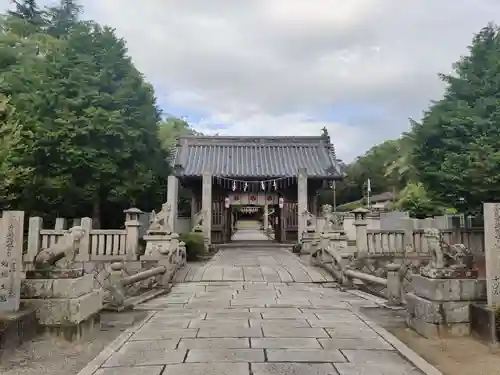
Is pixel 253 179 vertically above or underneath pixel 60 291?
above

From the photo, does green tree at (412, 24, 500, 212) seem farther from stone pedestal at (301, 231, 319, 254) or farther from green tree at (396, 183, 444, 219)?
green tree at (396, 183, 444, 219)

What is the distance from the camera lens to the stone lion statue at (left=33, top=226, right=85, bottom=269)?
603cm

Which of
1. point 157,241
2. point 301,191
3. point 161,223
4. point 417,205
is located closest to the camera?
point 157,241

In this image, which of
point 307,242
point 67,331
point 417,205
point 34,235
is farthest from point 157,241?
point 417,205

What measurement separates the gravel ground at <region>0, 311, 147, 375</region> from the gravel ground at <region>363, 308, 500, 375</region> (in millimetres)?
4133

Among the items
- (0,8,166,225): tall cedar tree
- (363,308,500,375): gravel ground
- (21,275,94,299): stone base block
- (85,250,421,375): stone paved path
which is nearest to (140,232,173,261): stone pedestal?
(85,250,421,375): stone paved path

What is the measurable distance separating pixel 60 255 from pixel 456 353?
5337 mm

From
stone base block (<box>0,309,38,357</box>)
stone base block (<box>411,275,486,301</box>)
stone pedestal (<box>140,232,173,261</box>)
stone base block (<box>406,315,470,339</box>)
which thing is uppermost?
stone pedestal (<box>140,232,173,261</box>)

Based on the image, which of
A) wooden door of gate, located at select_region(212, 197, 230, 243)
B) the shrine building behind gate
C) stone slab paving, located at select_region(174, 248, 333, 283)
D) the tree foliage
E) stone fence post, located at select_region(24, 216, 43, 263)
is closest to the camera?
stone slab paving, located at select_region(174, 248, 333, 283)

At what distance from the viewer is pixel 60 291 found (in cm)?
588

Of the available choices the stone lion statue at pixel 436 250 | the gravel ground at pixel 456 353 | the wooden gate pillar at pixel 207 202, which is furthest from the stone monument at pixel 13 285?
the wooden gate pillar at pixel 207 202

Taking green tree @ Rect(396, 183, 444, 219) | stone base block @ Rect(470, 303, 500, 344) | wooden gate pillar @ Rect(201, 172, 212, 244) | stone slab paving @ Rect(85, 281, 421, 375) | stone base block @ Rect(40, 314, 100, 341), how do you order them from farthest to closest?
green tree @ Rect(396, 183, 444, 219) < wooden gate pillar @ Rect(201, 172, 212, 244) < stone base block @ Rect(40, 314, 100, 341) < stone base block @ Rect(470, 303, 500, 344) < stone slab paving @ Rect(85, 281, 421, 375)

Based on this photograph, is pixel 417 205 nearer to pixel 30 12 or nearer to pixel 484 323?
pixel 484 323

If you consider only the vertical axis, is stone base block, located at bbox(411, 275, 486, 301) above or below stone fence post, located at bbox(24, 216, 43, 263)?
below
